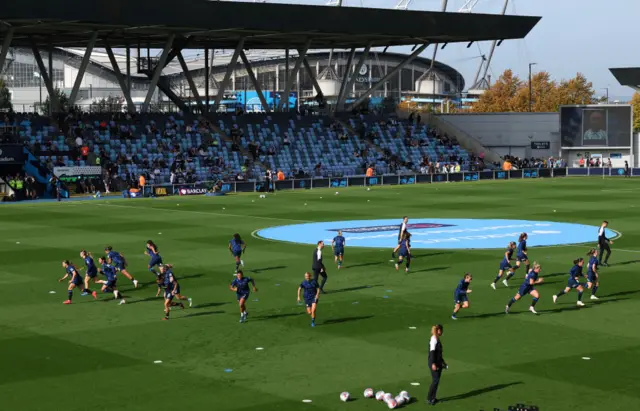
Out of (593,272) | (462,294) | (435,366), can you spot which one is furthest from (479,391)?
(593,272)

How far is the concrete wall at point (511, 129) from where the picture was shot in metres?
107

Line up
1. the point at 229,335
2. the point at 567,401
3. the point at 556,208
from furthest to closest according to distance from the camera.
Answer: the point at 556,208
the point at 229,335
the point at 567,401

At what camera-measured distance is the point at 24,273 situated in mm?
36938

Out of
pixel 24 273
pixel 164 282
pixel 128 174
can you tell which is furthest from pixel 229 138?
pixel 164 282

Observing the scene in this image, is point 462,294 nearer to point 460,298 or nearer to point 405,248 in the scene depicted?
point 460,298

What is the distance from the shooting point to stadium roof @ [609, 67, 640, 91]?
367 ft

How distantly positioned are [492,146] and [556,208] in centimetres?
4607

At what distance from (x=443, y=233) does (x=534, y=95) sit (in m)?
117

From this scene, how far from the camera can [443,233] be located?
161 feet

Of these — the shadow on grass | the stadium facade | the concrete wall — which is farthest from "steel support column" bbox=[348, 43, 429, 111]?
the shadow on grass

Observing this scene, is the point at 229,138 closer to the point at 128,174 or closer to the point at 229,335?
the point at 128,174

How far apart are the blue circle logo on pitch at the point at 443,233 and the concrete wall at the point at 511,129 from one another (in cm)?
5325

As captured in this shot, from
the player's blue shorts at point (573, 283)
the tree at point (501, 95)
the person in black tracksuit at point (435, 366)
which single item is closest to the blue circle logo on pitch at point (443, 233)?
the player's blue shorts at point (573, 283)

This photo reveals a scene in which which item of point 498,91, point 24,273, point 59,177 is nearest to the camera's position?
point 24,273
